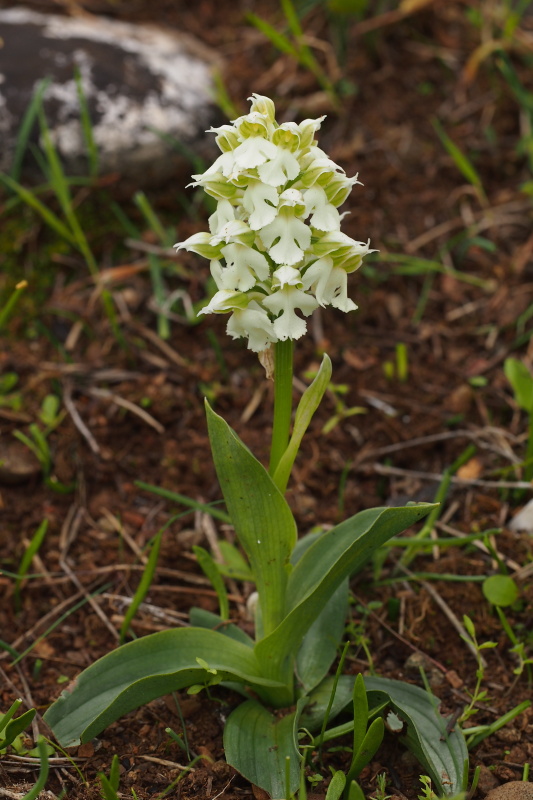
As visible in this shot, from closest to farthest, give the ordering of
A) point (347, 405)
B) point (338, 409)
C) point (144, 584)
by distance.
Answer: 1. point (144, 584)
2. point (338, 409)
3. point (347, 405)

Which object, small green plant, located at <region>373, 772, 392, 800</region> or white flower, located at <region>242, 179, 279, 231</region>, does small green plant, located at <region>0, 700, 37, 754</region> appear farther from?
white flower, located at <region>242, 179, 279, 231</region>

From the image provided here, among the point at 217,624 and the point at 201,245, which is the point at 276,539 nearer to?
the point at 217,624

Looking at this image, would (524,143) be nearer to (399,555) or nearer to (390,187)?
(390,187)

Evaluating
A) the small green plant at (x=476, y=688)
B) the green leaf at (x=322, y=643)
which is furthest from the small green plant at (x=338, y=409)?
the small green plant at (x=476, y=688)

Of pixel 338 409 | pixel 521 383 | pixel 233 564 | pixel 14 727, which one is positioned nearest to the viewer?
pixel 14 727

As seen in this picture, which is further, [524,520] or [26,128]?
[26,128]

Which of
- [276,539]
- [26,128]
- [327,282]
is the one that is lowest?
[276,539]

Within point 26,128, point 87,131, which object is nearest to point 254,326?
point 87,131

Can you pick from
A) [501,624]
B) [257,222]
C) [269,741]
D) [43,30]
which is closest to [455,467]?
[501,624]

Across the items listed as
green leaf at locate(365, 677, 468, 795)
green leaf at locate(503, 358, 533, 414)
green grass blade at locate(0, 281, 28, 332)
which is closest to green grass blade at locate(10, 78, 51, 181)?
green grass blade at locate(0, 281, 28, 332)
